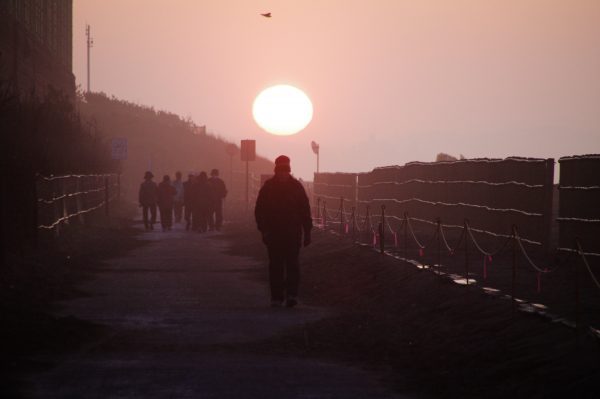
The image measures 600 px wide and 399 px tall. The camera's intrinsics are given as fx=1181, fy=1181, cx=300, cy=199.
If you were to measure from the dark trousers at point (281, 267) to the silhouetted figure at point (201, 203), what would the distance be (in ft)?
68.4

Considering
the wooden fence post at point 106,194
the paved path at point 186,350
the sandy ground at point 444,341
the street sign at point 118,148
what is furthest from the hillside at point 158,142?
the sandy ground at point 444,341

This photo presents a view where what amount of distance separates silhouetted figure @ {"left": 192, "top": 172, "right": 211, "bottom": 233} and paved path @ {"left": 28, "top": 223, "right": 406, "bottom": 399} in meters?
15.8

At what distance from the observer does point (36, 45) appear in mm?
44688

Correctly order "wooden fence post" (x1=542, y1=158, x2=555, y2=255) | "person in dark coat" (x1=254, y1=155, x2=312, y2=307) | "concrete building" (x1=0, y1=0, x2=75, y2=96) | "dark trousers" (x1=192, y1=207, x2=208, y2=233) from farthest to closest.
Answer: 1. "concrete building" (x1=0, y1=0, x2=75, y2=96)
2. "dark trousers" (x1=192, y1=207, x2=208, y2=233)
3. "wooden fence post" (x1=542, y1=158, x2=555, y2=255)
4. "person in dark coat" (x1=254, y1=155, x2=312, y2=307)

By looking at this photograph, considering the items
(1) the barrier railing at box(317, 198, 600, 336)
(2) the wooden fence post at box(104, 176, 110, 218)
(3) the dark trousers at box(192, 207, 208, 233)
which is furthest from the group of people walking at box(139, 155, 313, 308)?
(2) the wooden fence post at box(104, 176, 110, 218)

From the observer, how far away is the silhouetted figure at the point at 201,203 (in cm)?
3725

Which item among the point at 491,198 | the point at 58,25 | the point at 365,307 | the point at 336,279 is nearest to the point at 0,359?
the point at 365,307

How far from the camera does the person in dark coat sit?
1631 centimetres

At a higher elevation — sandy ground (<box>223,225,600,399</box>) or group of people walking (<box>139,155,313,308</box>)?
group of people walking (<box>139,155,313,308</box>)

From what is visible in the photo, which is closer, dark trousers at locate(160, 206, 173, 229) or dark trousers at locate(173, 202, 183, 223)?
dark trousers at locate(160, 206, 173, 229)

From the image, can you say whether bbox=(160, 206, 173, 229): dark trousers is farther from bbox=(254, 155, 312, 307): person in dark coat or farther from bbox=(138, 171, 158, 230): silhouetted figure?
bbox=(254, 155, 312, 307): person in dark coat

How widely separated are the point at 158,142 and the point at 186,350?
95.3 m

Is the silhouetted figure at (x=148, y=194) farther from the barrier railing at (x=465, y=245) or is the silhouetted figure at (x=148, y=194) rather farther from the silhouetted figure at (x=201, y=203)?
the barrier railing at (x=465, y=245)

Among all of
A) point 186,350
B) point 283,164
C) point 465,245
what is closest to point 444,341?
point 186,350
